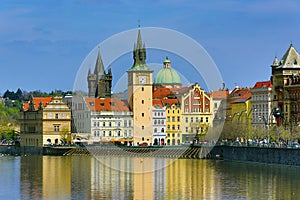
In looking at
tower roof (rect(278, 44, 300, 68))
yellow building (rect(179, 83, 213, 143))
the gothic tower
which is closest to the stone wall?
tower roof (rect(278, 44, 300, 68))

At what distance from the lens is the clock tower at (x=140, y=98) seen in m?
149

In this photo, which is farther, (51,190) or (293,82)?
(293,82)

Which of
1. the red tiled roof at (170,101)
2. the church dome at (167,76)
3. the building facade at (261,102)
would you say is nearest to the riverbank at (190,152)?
the building facade at (261,102)

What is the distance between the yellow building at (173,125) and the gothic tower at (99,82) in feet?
33.8

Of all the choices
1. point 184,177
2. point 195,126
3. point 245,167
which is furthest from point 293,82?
point 184,177

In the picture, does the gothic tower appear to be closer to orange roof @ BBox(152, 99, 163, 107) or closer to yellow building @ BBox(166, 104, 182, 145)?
orange roof @ BBox(152, 99, 163, 107)

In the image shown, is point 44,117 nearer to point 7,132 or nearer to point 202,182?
point 7,132

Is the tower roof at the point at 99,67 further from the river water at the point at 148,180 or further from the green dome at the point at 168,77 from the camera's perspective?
the river water at the point at 148,180

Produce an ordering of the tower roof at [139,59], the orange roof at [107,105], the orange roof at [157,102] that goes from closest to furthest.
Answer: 1. the tower roof at [139,59]
2. the orange roof at [107,105]
3. the orange roof at [157,102]

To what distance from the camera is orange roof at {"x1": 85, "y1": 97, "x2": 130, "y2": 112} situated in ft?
493

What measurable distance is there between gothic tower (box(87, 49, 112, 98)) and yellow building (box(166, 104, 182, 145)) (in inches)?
405

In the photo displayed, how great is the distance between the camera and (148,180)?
283 ft

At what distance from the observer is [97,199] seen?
71.0 meters

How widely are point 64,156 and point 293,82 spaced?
1154 inches
